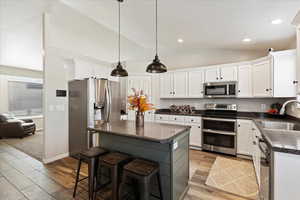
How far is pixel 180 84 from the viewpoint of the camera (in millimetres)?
4312

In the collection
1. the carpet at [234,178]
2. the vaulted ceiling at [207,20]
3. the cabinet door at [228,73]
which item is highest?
the vaulted ceiling at [207,20]

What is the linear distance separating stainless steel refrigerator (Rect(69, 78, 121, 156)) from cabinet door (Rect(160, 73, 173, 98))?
174 cm

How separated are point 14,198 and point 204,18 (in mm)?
4189

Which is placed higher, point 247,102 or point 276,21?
point 276,21

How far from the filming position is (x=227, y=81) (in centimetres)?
→ 364

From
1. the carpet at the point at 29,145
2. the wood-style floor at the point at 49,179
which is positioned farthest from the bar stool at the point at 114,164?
the carpet at the point at 29,145

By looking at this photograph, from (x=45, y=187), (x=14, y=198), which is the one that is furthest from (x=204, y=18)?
(x=14, y=198)

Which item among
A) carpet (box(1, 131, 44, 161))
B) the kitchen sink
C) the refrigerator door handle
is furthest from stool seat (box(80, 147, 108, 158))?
the kitchen sink

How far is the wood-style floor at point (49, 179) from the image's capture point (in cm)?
200

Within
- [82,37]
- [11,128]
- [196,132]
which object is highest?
[82,37]

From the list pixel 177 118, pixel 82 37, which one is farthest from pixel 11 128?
pixel 177 118

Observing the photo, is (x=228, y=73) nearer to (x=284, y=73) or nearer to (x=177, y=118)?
(x=284, y=73)

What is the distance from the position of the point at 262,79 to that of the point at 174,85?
2.17 meters

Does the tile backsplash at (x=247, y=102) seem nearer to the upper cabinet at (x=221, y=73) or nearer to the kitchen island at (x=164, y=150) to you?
the upper cabinet at (x=221, y=73)
